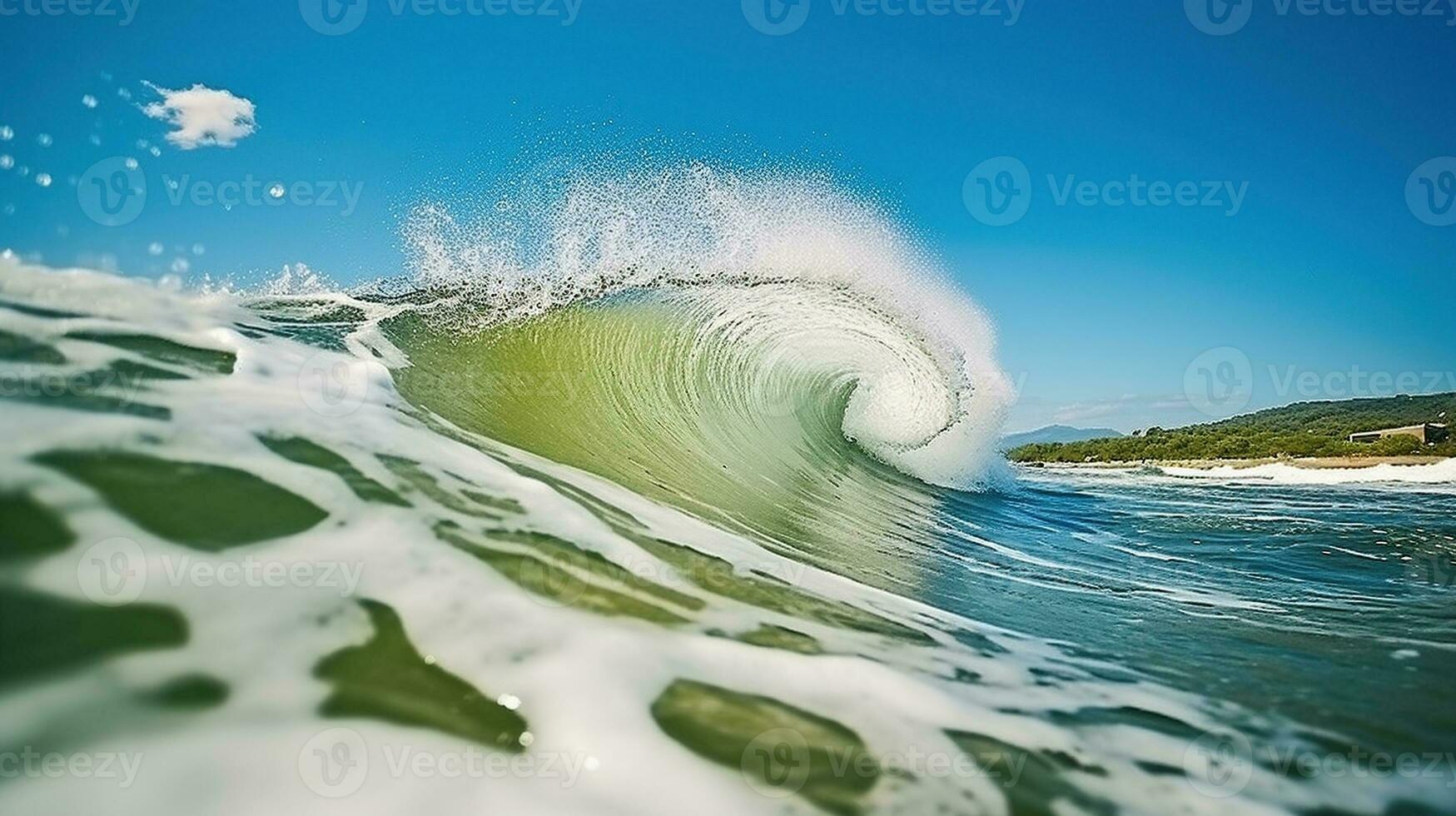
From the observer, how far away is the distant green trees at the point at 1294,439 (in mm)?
35438

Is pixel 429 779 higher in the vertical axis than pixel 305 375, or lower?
lower

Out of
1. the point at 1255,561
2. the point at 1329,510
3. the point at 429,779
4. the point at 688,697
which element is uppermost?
the point at 1329,510

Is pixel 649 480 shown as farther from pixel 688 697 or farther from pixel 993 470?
pixel 993 470

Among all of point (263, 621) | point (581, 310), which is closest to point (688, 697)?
point (263, 621)

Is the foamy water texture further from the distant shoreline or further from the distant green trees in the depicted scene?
the distant green trees

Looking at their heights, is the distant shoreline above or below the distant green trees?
below

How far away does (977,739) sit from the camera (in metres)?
2.51

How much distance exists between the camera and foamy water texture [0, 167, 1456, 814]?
6.54 ft

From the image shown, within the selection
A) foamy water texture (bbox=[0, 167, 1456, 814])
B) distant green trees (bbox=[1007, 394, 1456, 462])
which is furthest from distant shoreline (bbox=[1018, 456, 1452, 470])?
foamy water texture (bbox=[0, 167, 1456, 814])

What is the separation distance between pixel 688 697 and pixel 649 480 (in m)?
3.54

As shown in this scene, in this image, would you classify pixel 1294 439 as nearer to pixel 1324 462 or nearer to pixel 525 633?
pixel 1324 462

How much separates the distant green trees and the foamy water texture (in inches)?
1404

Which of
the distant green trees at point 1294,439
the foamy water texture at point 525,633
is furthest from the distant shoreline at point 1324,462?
the foamy water texture at point 525,633

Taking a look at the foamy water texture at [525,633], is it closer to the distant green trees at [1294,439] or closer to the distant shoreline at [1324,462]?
the distant shoreline at [1324,462]
